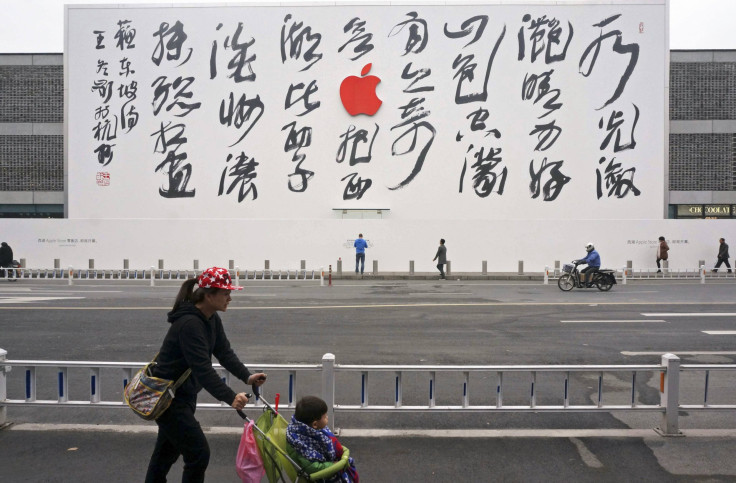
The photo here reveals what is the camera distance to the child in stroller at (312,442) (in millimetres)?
3766

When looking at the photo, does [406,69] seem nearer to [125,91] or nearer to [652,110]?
[652,110]

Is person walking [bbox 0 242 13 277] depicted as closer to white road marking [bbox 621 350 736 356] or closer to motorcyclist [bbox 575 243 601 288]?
motorcyclist [bbox 575 243 601 288]

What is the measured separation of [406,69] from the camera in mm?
32531

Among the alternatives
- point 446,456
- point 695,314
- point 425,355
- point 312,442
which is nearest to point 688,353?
point 425,355

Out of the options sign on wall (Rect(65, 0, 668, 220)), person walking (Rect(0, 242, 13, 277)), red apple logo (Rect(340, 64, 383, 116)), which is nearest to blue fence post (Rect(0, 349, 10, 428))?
person walking (Rect(0, 242, 13, 277))

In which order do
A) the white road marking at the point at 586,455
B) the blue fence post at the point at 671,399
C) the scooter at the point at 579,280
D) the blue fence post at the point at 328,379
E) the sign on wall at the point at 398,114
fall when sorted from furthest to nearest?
the sign on wall at the point at 398,114, the scooter at the point at 579,280, the blue fence post at the point at 671,399, the blue fence post at the point at 328,379, the white road marking at the point at 586,455

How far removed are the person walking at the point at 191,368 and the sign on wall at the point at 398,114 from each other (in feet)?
91.9

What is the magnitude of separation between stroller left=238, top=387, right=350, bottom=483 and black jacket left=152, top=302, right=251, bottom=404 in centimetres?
28

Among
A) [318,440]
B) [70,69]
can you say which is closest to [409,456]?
[318,440]

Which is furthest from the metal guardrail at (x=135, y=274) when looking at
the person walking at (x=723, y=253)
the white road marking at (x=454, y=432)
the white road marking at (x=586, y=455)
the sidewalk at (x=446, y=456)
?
the white road marking at (x=586, y=455)

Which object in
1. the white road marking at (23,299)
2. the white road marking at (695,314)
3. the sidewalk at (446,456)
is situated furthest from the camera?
the white road marking at (23,299)

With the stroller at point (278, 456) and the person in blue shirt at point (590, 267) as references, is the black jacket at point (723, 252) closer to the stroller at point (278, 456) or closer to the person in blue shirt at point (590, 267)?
the person in blue shirt at point (590, 267)

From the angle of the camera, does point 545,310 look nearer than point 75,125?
Yes

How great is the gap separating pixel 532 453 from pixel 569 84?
30.2 metres
